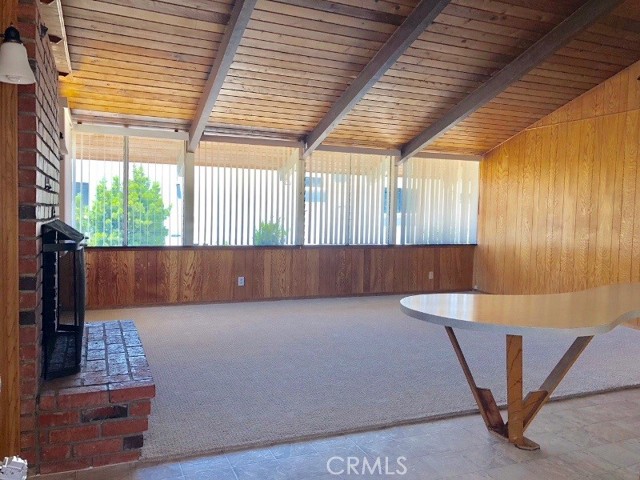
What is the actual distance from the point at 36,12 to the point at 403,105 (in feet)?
14.4

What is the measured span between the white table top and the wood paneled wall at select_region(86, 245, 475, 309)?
396 cm

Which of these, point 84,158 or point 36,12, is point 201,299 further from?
point 36,12

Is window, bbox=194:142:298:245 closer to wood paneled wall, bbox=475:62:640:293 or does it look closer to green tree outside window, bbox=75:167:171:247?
green tree outside window, bbox=75:167:171:247

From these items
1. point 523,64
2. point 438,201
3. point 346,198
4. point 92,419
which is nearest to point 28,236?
point 92,419

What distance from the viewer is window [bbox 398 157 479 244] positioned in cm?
734

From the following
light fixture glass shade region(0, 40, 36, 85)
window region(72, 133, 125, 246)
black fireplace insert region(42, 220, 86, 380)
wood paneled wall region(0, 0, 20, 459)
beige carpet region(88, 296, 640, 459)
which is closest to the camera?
light fixture glass shade region(0, 40, 36, 85)

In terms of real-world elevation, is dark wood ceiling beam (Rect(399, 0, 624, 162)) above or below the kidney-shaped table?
above

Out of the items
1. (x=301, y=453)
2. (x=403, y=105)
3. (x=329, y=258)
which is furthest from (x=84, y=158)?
(x=301, y=453)

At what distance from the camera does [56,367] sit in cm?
244

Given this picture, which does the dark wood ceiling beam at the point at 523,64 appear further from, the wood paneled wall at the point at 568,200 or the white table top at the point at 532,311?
the white table top at the point at 532,311

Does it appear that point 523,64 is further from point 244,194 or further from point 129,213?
point 129,213

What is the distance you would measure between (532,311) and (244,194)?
179 inches

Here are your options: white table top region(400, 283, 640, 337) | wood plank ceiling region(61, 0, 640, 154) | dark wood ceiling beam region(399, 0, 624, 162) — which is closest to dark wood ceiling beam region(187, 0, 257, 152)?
wood plank ceiling region(61, 0, 640, 154)

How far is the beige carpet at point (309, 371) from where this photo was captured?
9.00 ft
